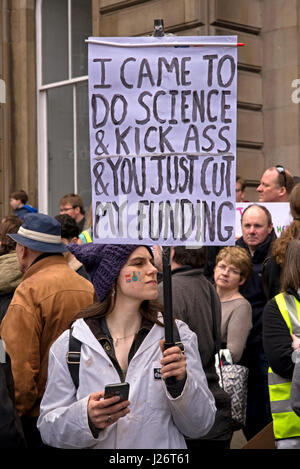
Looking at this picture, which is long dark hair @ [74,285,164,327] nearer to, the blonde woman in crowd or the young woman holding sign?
the young woman holding sign

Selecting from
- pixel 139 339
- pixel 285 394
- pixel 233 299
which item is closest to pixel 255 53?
pixel 233 299

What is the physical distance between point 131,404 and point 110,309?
1.45ft

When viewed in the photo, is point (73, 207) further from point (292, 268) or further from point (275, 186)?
point (292, 268)

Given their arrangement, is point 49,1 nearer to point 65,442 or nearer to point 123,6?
point 123,6

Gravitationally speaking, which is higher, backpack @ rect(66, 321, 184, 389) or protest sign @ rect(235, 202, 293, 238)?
protest sign @ rect(235, 202, 293, 238)

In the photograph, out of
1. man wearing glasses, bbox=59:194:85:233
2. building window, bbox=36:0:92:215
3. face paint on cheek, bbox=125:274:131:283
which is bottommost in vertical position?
face paint on cheek, bbox=125:274:131:283

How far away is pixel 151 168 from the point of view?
3.71 m

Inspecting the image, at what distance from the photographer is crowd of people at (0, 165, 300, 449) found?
3506 mm

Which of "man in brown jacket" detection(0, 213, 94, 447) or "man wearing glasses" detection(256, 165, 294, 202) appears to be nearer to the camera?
"man in brown jacket" detection(0, 213, 94, 447)

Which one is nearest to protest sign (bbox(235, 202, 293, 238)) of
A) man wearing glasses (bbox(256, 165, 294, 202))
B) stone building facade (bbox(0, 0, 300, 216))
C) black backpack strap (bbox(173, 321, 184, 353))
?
man wearing glasses (bbox(256, 165, 294, 202))

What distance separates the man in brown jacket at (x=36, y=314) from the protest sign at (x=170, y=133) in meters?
1.05

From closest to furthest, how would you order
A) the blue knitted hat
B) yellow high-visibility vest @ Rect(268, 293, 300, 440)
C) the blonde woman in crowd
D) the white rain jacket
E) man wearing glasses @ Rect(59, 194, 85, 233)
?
the white rain jacket → the blue knitted hat → yellow high-visibility vest @ Rect(268, 293, 300, 440) → the blonde woman in crowd → man wearing glasses @ Rect(59, 194, 85, 233)

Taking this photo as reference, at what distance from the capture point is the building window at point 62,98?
13914mm
